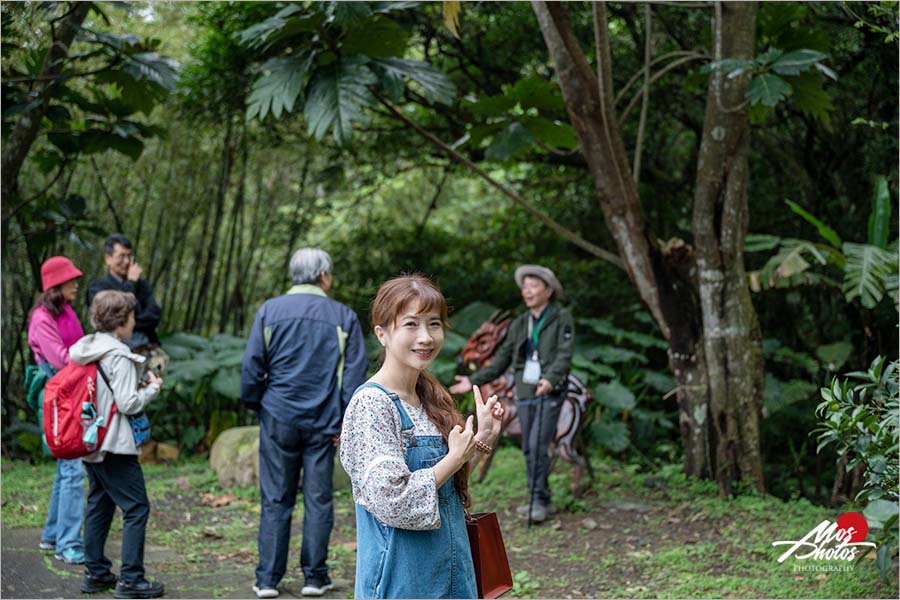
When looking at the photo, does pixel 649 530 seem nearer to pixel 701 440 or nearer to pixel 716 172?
pixel 701 440

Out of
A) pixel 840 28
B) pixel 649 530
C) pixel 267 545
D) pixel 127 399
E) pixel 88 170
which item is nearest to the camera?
pixel 127 399

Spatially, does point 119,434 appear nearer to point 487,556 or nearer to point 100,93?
point 487,556

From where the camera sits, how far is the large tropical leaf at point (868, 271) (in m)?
6.09

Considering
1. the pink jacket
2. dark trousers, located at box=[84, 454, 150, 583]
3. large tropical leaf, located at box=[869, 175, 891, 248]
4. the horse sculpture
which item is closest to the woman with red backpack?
dark trousers, located at box=[84, 454, 150, 583]

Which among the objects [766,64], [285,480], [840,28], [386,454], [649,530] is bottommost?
[649,530]

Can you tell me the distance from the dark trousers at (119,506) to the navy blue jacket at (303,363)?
2.14 feet

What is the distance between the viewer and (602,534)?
19.1 feet

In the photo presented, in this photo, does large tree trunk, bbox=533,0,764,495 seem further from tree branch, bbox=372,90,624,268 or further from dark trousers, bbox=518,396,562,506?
dark trousers, bbox=518,396,562,506

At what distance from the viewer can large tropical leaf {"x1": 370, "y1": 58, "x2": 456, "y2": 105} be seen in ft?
18.3

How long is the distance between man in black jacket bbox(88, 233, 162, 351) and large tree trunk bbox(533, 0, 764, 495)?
3151 mm

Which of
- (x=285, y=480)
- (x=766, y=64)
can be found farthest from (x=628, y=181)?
(x=285, y=480)

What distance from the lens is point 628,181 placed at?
651cm

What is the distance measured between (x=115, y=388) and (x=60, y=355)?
0.95m

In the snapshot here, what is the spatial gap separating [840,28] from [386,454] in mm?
6802
